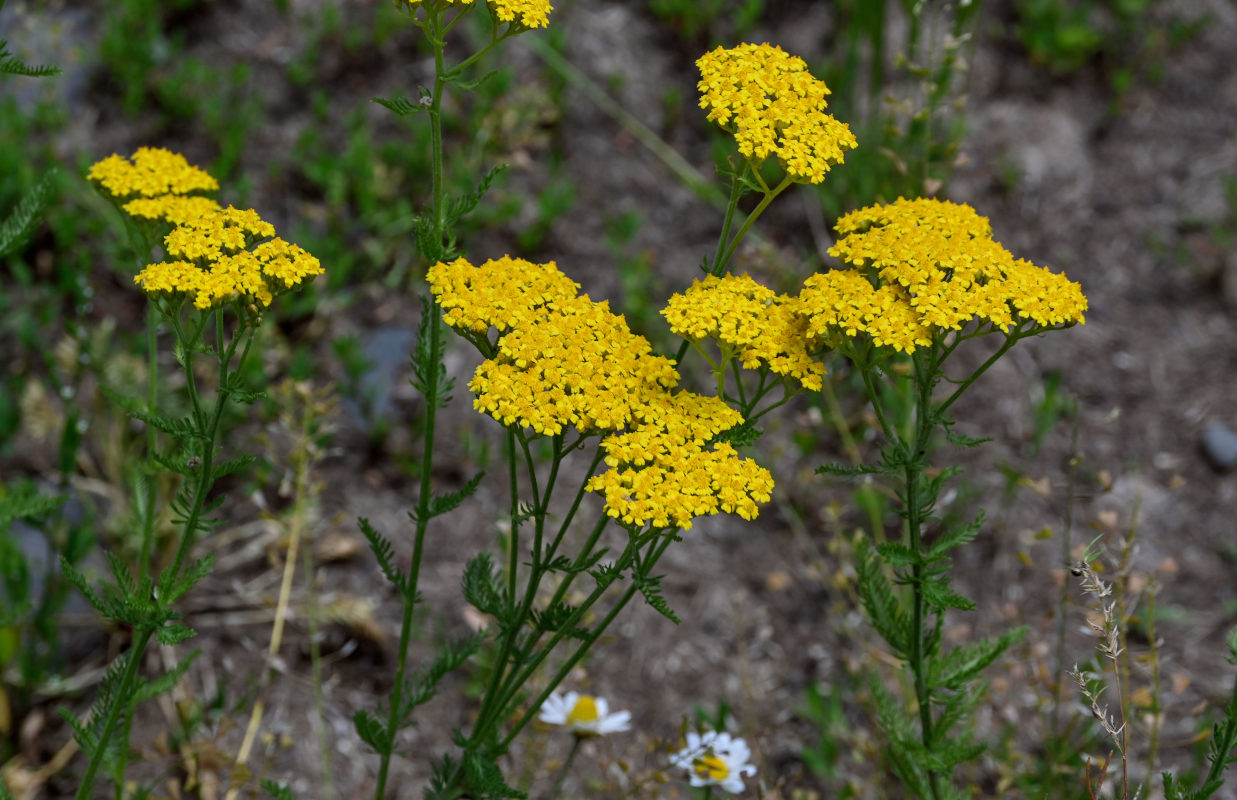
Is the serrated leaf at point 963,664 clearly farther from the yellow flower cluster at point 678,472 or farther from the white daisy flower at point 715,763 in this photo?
the yellow flower cluster at point 678,472

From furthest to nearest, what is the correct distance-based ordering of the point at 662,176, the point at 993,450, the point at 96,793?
1. the point at 662,176
2. the point at 993,450
3. the point at 96,793

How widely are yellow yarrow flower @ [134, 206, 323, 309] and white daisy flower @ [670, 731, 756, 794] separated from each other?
136 centimetres

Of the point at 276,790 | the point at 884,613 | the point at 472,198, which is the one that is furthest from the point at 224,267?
the point at 884,613

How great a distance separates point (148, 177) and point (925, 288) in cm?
165

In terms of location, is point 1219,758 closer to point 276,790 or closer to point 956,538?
point 956,538

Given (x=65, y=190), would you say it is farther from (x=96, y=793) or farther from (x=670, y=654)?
(x=670, y=654)

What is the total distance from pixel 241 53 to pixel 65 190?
128 centimetres

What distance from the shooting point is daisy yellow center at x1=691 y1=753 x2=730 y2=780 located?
249 cm

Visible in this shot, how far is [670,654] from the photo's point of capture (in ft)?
12.0

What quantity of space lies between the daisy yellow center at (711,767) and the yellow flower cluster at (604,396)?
872 mm

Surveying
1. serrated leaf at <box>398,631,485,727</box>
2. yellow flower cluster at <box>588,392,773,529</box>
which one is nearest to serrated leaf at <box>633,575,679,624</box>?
yellow flower cluster at <box>588,392,773,529</box>

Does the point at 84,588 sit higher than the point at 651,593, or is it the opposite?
the point at 651,593

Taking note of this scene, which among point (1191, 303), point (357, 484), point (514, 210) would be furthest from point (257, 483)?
point (1191, 303)

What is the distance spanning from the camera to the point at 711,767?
2508mm
